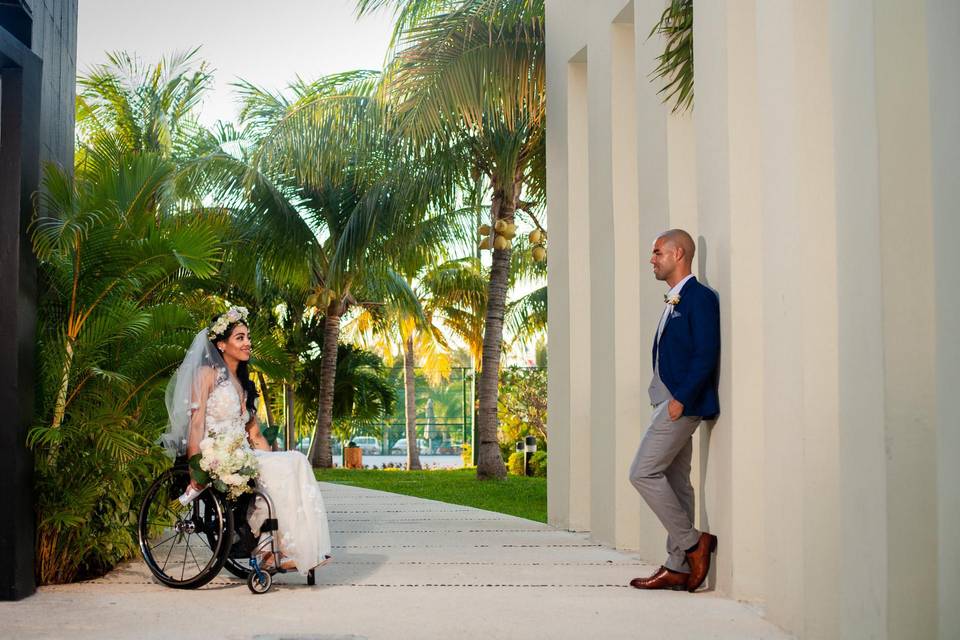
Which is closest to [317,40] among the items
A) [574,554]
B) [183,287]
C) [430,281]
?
[430,281]

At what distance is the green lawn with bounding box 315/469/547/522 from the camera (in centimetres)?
1436

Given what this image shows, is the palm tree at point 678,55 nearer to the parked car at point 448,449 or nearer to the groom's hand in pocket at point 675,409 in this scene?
the groom's hand in pocket at point 675,409

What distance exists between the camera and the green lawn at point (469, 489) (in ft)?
47.1

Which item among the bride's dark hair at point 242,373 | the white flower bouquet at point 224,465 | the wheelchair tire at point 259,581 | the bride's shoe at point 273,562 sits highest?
the bride's dark hair at point 242,373

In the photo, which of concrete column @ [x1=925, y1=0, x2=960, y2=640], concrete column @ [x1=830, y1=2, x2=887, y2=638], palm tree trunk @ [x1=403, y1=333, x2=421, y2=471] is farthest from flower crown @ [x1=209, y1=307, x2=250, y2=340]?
palm tree trunk @ [x1=403, y1=333, x2=421, y2=471]

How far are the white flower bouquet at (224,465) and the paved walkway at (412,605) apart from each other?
26.2 inches

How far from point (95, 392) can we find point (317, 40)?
31.4 meters

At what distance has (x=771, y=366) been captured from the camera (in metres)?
5.87

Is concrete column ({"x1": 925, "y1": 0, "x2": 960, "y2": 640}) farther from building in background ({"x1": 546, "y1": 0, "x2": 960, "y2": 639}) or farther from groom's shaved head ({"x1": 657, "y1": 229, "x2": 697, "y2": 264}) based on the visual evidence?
groom's shaved head ({"x1": 657, "y1": 229, "x2": 697, "y2": 264})

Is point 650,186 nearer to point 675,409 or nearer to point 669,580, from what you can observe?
point 675,409

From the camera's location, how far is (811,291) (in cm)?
541

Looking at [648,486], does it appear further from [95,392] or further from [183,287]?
[183,287]

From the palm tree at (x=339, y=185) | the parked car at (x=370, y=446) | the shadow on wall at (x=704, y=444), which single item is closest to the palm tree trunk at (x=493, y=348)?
the palm tree at (x=339, y=185)

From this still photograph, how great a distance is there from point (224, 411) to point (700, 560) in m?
3.15
